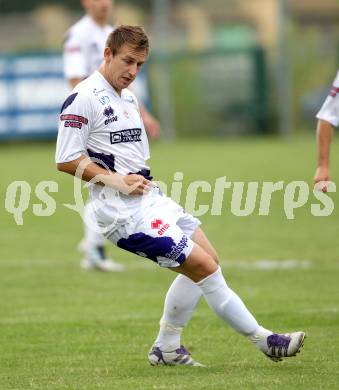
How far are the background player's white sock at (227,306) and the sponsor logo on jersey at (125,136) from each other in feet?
2.89

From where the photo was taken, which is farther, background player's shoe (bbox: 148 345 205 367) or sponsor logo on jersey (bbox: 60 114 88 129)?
background player's shoe (bbox: 148 345 205 367)

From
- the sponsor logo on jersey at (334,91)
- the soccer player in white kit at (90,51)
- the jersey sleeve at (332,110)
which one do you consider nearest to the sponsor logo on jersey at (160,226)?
the jersey sleeve at (332,110)

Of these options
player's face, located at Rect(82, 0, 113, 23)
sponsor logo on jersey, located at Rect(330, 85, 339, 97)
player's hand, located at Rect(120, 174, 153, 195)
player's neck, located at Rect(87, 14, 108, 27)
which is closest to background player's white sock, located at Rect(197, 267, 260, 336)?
player's hand, located at Rect(120, 174, 153, 195)

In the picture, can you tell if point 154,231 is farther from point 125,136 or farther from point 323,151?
point 323,151

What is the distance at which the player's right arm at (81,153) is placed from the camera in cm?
598

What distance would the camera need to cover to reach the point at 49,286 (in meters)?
9.52

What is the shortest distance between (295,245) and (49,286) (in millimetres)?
3193

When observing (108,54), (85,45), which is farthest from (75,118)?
(85,45)

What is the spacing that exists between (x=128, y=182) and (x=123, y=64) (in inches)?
25.8

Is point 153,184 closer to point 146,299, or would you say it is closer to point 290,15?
point 146,299

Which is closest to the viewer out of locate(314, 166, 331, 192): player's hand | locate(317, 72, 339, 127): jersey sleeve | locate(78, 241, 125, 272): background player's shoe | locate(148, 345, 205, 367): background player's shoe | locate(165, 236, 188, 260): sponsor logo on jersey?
locate(165, 236, 188, 260): sponsor logo on jersey

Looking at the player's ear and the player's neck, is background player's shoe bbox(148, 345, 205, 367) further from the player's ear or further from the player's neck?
the player's neck

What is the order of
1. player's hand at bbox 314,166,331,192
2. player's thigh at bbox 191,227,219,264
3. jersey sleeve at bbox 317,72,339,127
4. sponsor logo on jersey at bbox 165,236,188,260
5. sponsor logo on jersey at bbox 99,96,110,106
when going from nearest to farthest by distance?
sponsor logo on jersey at bbox 165,236,188,260 < sponsor logo on jersey at bbox 99,96,110,106 < player's thigh at bbox 191,227,219,264 < player's hand at bbox 314,166,331,192 < jersey sleeve at bbox 317,72,339,127

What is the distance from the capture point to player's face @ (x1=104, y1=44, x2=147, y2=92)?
19.7ft
